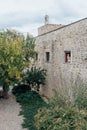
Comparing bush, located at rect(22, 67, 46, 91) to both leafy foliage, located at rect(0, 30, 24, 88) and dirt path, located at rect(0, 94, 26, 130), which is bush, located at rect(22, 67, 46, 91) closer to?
dirt path, located at rect(0, 94, 26, 130)

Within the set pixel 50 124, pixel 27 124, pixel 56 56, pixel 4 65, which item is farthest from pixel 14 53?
pixel 50 124

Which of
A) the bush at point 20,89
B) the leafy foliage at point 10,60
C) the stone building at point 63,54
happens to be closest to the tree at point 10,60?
A: the leafy foliage at point 10,60

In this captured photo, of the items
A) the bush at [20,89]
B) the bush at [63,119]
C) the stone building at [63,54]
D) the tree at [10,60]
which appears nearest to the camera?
the bush at [63,119]

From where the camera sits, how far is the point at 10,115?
1560 centimetres

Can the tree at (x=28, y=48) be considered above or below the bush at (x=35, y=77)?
above

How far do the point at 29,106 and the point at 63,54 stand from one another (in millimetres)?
4254

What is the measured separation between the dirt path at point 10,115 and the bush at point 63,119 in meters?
1.93

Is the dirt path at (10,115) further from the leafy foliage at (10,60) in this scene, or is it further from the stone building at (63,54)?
the stone building at (63,54)

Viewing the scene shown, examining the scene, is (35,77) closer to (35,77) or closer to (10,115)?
(35,77)

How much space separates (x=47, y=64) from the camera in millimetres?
21203

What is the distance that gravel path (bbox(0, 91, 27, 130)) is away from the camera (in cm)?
1360

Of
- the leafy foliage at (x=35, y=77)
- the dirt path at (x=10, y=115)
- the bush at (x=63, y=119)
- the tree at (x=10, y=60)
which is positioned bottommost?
the dirt path at (x=10, y=115)

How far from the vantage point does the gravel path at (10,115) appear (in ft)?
44.6

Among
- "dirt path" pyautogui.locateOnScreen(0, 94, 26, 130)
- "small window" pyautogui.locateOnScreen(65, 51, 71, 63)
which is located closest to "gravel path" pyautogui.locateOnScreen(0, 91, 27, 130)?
"dirt path" pyautogui.locateOnScreen(0, 94, 26, 130)
